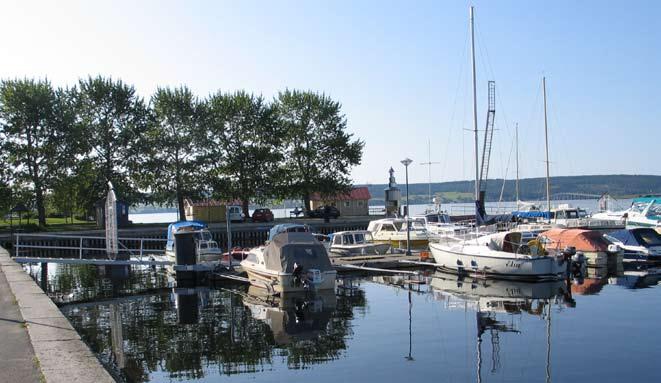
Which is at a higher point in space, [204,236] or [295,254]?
[204,236]

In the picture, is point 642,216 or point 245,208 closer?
point 642,216

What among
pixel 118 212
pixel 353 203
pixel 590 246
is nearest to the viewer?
pixel 590 246

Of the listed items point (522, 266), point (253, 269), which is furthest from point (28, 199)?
point (522, 266)

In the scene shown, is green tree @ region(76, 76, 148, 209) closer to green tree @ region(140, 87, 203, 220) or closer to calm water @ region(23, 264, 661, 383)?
green tree @ region(140, 87, 203, 220)

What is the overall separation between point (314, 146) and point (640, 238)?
47.1m

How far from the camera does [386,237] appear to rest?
4925 cm

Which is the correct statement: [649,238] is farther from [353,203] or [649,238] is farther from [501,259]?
[353,203]

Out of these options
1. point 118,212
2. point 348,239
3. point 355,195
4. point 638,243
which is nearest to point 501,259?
point 638,243

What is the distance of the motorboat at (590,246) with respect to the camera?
1430 inches

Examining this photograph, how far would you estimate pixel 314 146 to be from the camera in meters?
80.5

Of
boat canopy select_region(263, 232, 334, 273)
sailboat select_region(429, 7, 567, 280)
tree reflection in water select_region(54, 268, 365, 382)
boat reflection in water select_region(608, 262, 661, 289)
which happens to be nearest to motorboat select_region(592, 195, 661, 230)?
boat reflection in water select_region(608, 262, 661, 289)

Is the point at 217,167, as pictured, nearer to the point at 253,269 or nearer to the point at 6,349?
the point at 253,269

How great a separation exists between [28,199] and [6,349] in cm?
5789

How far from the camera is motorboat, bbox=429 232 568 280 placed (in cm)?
3119
